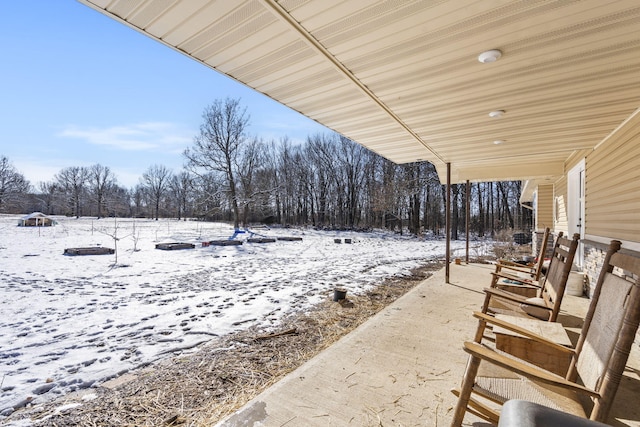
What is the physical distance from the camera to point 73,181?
39.2 m

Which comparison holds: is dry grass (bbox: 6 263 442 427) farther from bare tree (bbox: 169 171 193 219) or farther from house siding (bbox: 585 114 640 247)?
bare tree (bbox: 169 171 193 219)

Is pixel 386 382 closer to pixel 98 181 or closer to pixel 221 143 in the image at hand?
pixel 221 143

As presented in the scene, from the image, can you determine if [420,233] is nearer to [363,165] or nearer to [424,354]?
[363,165]

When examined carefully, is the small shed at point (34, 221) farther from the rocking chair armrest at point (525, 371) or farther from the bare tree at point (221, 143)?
the rocking chair armrest at point (525, 371)

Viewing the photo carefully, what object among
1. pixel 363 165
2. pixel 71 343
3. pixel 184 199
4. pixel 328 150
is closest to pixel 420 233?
pixel 363 165

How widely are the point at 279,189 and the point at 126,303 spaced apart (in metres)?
24.1

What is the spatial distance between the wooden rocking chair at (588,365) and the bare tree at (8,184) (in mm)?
44863

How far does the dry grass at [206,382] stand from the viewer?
2078mm

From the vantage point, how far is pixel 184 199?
41.8 metres

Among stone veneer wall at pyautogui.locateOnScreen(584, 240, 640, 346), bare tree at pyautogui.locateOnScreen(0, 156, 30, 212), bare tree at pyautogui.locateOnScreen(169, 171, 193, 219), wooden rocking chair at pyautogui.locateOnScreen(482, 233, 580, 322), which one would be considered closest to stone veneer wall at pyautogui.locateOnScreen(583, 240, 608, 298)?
stone veneer wall at pyautogui.locateOnScreen(584, 240, 640, 346)

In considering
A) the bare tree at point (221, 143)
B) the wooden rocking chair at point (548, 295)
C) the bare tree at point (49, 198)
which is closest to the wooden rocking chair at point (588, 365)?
the wooden rocking chair at point (548, 295)

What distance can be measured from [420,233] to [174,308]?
18.6 metres

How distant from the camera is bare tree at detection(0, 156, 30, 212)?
31.1 m

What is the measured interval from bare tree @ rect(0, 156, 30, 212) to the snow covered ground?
32505 mm
